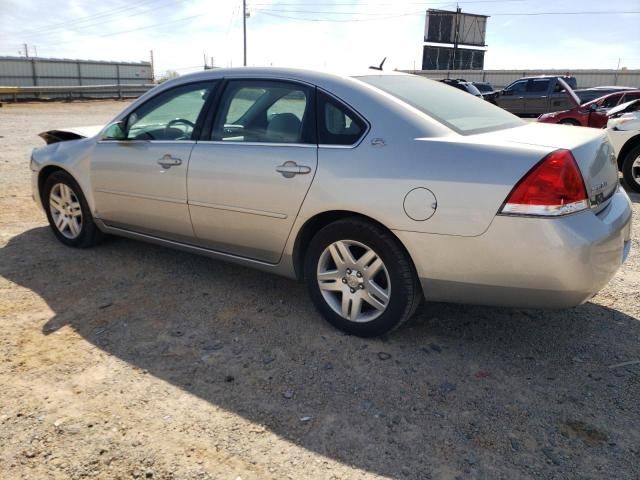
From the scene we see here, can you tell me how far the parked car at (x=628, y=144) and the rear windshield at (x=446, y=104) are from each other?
4706 mm

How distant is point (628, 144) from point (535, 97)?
1489cm

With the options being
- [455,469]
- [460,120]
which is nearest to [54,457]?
[455,469]

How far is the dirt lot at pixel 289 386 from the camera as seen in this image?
2.35 metres

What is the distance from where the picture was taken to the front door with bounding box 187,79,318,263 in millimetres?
3381

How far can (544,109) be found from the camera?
21.3 metres

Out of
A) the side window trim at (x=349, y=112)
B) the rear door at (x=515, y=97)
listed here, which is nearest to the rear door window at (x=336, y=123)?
the side window trim at (x=349, y=112)

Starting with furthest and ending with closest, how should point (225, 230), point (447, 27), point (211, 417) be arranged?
point (447, 27), point (225, 230), point (211, 417)

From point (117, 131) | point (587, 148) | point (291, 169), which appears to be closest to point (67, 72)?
point (117, 131)

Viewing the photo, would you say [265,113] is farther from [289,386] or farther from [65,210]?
[65,210]

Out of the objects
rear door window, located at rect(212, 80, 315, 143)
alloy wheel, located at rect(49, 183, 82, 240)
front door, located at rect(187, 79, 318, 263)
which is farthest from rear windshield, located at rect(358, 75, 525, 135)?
alloy wheel, located at rect(49, 183, 82, 240)

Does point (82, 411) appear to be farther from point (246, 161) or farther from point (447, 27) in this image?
point (447, 27)

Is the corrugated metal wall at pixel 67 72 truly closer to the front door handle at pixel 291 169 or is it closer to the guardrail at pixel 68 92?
the guardrail at pixel 68 92

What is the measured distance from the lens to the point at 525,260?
2732 millimetres

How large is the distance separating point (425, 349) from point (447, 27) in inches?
2435
